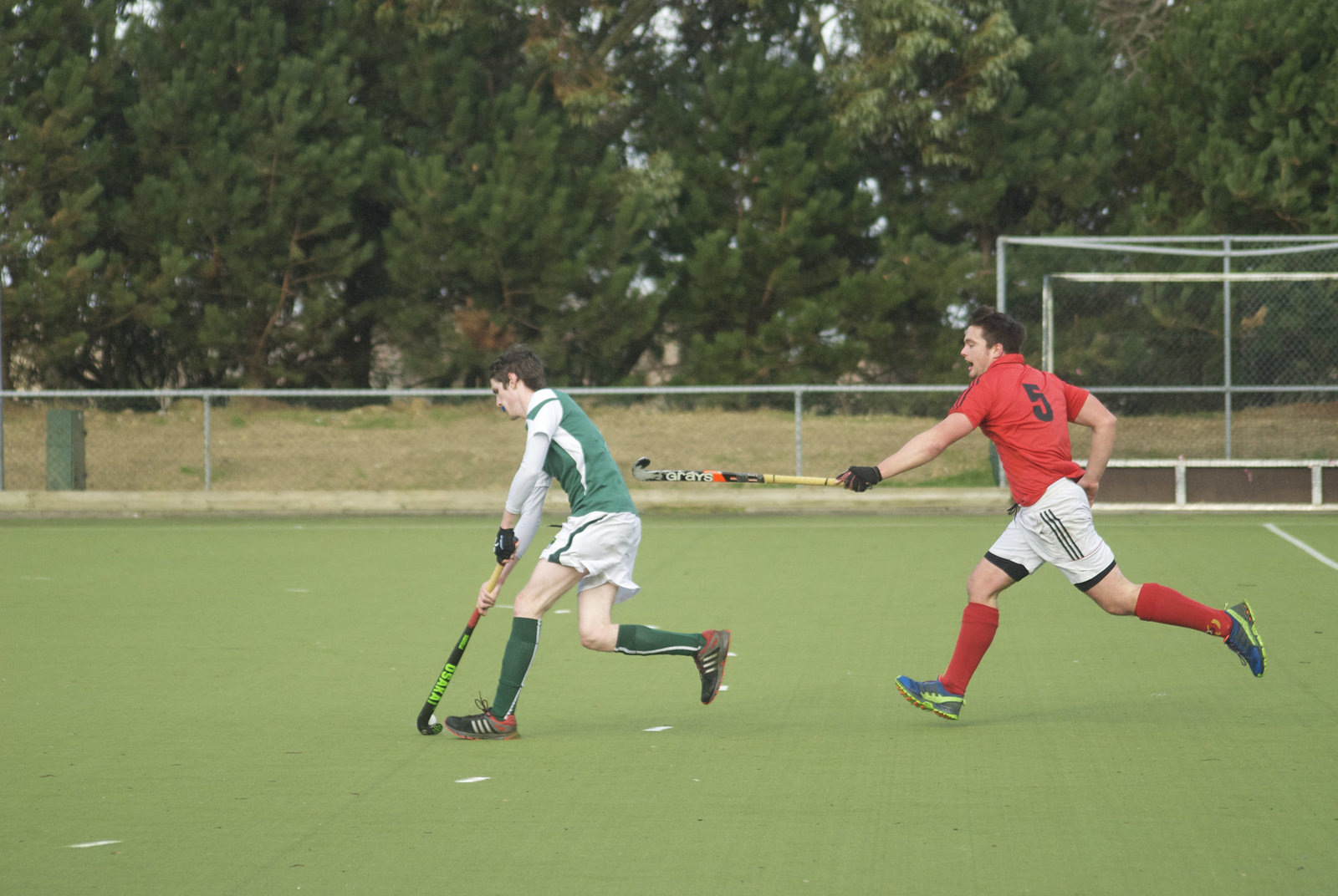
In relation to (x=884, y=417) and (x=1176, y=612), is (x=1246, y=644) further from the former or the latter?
(x=884, y=417)

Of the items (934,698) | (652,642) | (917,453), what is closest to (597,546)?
(652,642)

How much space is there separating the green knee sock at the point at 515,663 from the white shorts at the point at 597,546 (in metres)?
0.31

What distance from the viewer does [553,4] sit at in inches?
1000

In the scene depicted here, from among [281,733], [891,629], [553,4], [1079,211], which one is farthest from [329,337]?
[281,733]

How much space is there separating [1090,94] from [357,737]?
2209cm

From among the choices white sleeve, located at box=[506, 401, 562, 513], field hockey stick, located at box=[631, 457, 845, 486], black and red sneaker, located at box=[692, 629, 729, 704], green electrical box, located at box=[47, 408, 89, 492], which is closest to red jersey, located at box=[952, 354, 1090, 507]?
field hockey stick, located at box=[631, 457, 845, 486]

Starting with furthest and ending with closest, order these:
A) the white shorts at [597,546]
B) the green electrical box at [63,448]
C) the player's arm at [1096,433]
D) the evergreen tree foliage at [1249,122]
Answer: the evergreen tree foliage at [1249,122]
the green electrical box at [63,448]
the player's arm at [1096,433]
the white shorts at [597,546]

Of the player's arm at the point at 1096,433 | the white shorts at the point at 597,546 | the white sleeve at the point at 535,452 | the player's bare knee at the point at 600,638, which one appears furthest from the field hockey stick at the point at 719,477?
the player's arm at the point at 1096,433

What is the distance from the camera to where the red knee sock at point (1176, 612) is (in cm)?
641

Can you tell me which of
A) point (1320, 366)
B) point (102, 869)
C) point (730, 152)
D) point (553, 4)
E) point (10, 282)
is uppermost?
point (553, 4)

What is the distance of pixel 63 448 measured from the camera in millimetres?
18516

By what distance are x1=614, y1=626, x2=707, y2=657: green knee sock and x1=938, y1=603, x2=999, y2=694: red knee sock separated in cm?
111

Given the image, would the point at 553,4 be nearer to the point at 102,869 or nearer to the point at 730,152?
the point at 730,152

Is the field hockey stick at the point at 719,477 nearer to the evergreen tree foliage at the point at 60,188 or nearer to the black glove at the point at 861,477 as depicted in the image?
the black glove at the point at 861,477
